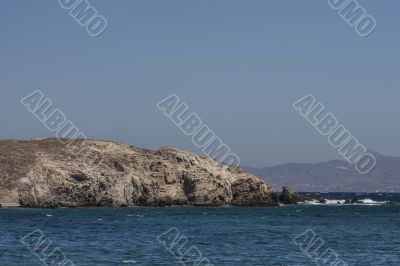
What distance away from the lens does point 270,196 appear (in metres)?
151

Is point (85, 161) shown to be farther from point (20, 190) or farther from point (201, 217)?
point (201, 217)

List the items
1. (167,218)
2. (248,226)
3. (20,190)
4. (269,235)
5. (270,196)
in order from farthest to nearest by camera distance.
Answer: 1. (270,196)
2. (20,190)
3. (167,218)
4. (248,226)
5. (269,235)

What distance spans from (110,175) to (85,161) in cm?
1076

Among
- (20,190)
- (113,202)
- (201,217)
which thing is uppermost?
(201,217)

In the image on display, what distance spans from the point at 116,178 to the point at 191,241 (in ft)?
223

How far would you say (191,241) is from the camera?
67062 mm

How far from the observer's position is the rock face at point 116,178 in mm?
131125

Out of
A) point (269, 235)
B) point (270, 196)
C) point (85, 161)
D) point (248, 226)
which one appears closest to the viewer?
point (269, 235)

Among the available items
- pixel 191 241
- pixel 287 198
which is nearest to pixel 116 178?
pixel 287 198

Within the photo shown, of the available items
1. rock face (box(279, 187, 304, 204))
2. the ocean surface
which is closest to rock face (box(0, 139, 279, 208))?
rock face (box(279, 187, 304, 204))

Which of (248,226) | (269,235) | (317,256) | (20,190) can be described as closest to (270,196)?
(20,190)

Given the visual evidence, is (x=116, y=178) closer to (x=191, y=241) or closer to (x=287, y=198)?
(x=287, y=198)

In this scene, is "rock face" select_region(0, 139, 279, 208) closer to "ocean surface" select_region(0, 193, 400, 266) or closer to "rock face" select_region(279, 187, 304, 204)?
"rock face" select_region(279, 187, 304, 204)

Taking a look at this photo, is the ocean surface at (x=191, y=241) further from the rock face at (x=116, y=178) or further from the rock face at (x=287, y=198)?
the rock face at (x=287, y=198)
